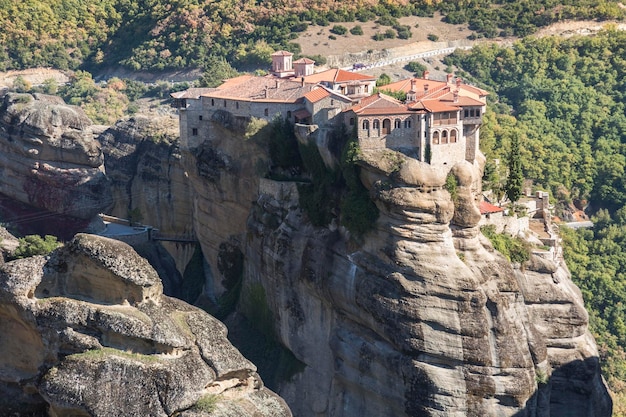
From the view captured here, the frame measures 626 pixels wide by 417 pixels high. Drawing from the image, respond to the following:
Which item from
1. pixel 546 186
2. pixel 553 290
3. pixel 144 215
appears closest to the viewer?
pixel 553 290

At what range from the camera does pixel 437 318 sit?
46.2 metres

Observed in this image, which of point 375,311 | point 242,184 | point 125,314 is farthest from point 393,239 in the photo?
point 125,314

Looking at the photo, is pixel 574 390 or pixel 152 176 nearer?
pixel 574 390

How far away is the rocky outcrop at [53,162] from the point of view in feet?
225

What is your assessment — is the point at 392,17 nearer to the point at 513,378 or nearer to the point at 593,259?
the point at 593,259

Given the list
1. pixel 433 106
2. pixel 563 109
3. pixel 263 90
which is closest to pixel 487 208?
pixel 433 106

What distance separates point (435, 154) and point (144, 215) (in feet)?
85.3

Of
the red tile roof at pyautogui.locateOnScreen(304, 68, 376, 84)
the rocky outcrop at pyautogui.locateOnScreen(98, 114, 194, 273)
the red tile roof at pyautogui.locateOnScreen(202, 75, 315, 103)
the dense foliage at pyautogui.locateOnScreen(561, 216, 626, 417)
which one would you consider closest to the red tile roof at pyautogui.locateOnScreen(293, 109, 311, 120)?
the red tile roof at pyautogui.locateOnScreen(202, 75, 315, 103)

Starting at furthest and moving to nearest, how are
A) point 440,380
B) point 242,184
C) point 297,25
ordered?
point 297,25, point 242,184, point 440,380

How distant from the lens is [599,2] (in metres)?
104

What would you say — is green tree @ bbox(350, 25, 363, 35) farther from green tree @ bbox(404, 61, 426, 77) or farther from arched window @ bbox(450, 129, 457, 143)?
arched window @ bbox(450, 129, 457, 143)

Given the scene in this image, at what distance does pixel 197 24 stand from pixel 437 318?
215 ft

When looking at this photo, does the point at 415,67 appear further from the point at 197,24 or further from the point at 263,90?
the point at 263,90

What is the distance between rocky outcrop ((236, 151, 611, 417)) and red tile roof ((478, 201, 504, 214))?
888 mm
